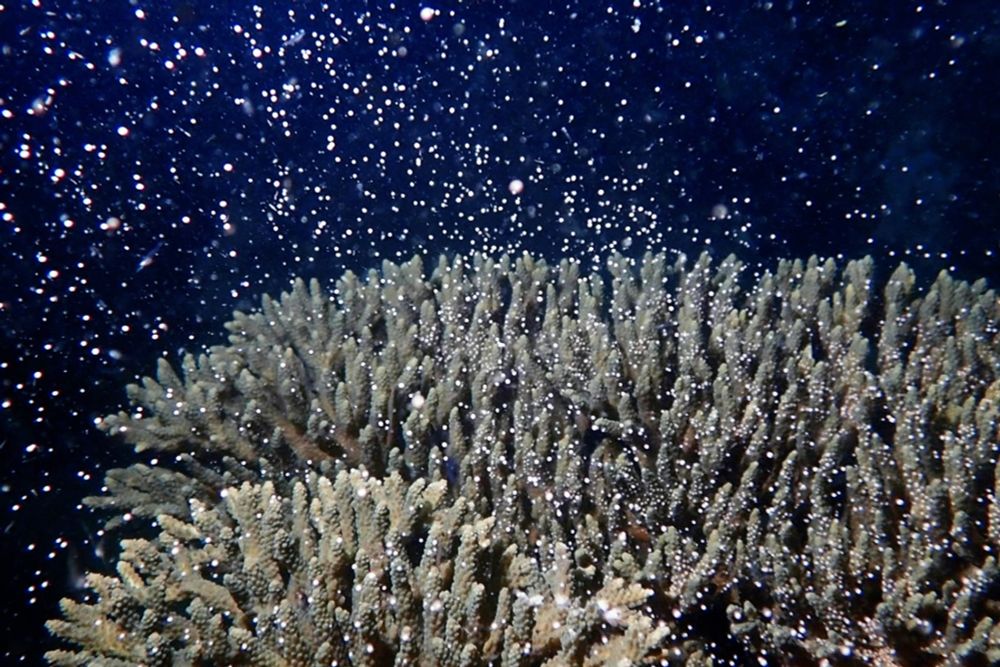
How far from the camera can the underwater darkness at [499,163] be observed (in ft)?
30.5

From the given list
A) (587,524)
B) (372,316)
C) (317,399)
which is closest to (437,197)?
(372,316)

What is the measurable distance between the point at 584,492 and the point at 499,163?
10.7m

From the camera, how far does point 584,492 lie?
2.94 m

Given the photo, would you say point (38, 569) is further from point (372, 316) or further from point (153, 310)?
point (153, 310)

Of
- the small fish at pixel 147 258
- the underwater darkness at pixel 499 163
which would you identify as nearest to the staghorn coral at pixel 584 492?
the underwater darkness at pixel 499 163

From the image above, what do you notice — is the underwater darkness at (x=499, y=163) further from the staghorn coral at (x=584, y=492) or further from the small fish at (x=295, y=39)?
the small fish at (x=295, y=39)

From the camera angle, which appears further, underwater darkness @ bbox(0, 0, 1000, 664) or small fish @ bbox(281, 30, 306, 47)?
small fish @ bbox(281, 30, 306, 47)

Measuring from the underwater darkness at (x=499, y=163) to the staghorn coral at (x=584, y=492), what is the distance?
410cm

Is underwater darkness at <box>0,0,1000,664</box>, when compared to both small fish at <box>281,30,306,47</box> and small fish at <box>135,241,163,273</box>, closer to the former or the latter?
small fish at <box>135,241,163,273</box>

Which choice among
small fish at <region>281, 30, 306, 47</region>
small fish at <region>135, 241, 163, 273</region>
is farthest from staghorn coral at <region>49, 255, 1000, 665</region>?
small fish at <region>281, 30, 306, 47</region>

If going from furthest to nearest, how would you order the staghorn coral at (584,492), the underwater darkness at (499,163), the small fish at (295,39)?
the small fish at (295,39) < the underwater darkness at (499,163) < the staghorn coral at (584,492)

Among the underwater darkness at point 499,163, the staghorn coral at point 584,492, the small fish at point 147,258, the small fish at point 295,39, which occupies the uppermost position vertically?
the small fish at point 295,39

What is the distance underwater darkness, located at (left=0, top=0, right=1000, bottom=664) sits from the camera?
930 centimetres

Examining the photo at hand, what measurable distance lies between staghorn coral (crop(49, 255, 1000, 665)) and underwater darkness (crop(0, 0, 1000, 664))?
410 cm
